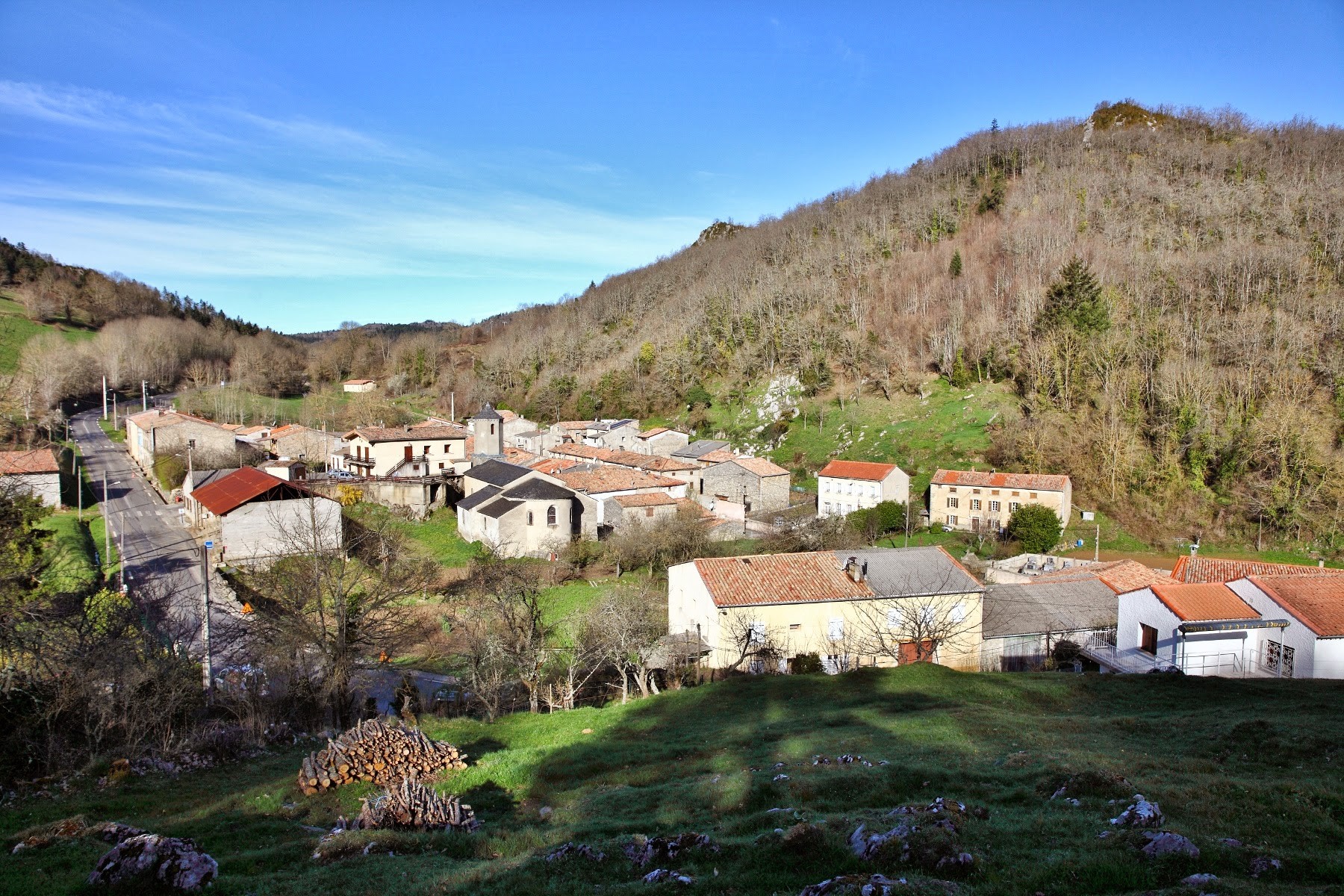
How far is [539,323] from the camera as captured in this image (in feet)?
476

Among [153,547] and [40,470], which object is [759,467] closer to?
[153,547]

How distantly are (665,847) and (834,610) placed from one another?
56.7 ft

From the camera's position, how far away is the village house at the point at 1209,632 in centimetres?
2228

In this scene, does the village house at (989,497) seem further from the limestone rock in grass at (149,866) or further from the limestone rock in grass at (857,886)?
the limestone rock in grass at (149,866)

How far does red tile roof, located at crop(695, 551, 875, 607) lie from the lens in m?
23.4

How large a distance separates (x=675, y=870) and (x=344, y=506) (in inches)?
1785

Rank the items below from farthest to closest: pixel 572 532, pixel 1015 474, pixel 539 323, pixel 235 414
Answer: pixel 539 323
pixel 235 414
pixel 1015 474
pixel 572 532

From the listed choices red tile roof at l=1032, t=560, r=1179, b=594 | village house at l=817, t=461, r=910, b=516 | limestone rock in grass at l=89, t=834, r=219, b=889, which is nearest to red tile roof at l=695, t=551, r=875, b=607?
red tile roof at l=1032, t=560, r=1179, b=594

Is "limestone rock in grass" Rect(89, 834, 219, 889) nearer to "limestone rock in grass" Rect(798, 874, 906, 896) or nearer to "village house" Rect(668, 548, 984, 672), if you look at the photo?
"limestone rock in grass" Rect(798, 874, 906, 896)

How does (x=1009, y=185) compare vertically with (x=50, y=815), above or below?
above

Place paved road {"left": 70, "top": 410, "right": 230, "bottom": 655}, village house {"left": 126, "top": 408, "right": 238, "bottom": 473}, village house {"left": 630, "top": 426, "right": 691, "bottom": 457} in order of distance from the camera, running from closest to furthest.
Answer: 1. paved road {"left": 70, "top": 410, "right": 230, "bottom": 655}
2. village house {"left": 126, "top": 408, "right": 238, "bottom": 473}
3. village house {"left": 630, "top": 426, "right": 691, "bottom": 457}

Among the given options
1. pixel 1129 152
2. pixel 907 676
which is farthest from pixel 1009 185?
pixel 907 676

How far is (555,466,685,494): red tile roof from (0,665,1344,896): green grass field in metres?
27.5

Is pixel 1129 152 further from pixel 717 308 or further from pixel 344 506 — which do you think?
pixel 344 506
